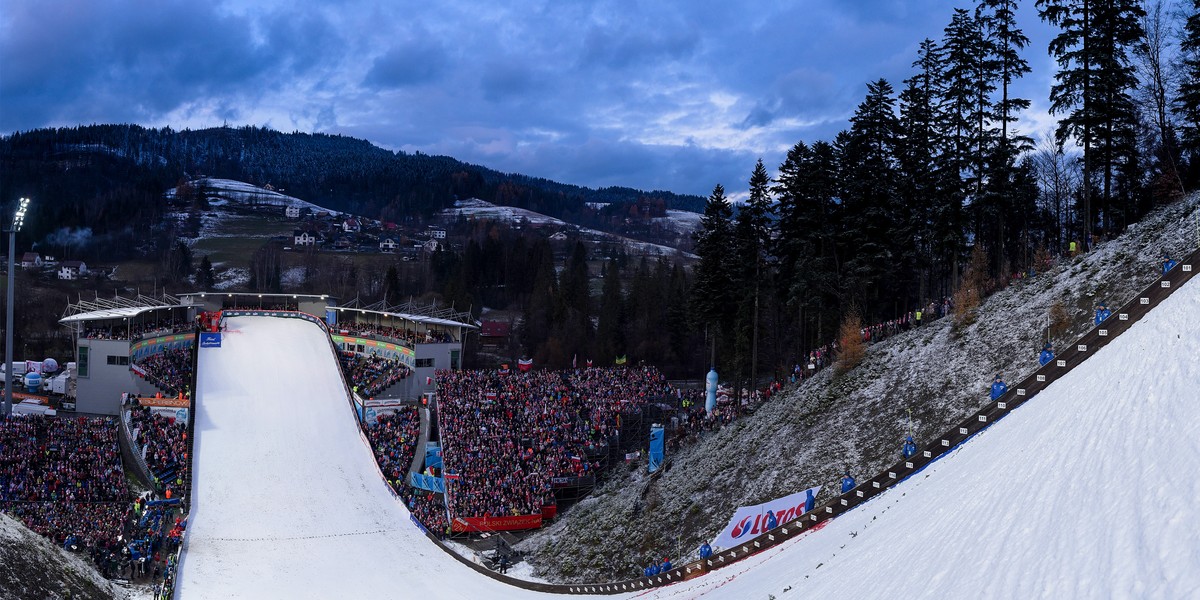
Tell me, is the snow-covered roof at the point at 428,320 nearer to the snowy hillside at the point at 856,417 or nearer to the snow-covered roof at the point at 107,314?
the snow-covered roof at the point at 107,314

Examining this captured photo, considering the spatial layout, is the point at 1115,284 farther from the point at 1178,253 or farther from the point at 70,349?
Answer: the point at 70,349

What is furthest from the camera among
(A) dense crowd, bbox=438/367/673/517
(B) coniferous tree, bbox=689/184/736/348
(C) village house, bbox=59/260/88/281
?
(C) village house, bbox=59/260/88/281

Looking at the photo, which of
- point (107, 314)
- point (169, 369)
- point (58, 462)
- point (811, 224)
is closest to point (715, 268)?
point (811, 224)

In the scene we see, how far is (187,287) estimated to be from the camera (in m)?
103

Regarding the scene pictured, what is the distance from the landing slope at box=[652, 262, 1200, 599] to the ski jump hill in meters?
0.04

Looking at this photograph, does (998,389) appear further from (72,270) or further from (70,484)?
(72,270)

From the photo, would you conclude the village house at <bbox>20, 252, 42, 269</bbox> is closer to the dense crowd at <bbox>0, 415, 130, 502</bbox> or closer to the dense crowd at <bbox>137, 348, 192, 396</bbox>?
the dense crowd at <bbox>137, 348, 192, 396</bbox>

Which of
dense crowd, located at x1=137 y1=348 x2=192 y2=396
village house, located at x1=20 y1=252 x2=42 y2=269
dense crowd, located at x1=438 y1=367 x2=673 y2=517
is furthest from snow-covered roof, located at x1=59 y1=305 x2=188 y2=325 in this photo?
village house, located at x1=20 y1=252 x2=42 y2=269

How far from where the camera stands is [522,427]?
3984cm

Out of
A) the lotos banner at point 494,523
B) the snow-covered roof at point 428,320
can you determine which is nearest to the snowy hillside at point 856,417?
the lotos banner at point 494,523

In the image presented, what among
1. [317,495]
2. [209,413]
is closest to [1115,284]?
[317,495]

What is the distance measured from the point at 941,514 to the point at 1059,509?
3118 mm

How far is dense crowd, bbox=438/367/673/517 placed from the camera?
3500 cm

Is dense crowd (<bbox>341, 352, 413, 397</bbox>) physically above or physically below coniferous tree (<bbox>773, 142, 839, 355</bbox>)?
below
